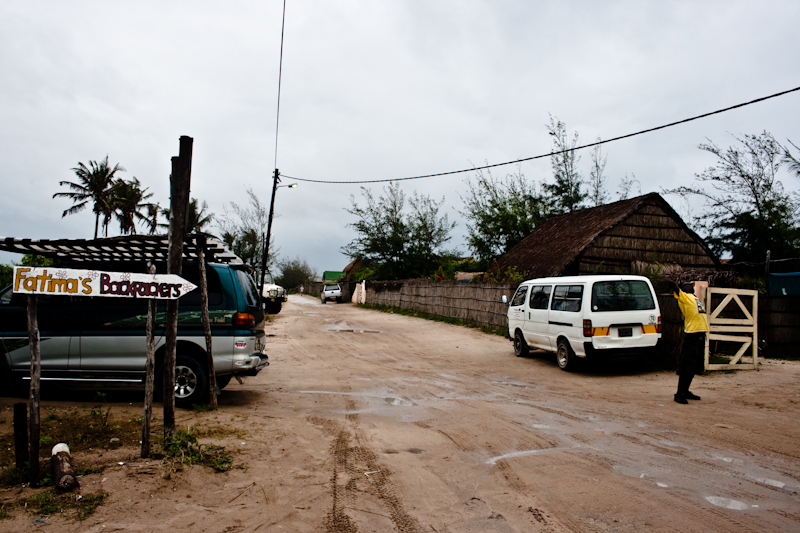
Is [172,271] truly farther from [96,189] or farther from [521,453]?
[96,189]

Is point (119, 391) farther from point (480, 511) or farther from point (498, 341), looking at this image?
point (498, 341)

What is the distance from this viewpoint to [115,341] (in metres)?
7.15

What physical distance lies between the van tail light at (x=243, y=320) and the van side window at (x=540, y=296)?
21.2ft

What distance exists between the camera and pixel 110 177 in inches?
1671

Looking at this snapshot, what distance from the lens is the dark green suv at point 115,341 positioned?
23.4ft

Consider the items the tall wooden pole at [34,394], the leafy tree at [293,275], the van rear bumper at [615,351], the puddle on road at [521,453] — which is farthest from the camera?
the leafy tree at [293,275]

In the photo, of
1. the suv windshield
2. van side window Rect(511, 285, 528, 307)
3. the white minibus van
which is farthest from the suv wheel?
van side window Rect(511, 285, 528, 307)

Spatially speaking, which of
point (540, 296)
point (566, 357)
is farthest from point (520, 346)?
point (566, 357)

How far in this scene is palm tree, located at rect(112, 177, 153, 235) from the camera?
42.8 m

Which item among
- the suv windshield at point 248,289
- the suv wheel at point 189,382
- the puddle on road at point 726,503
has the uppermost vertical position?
the suv windshield at point 248,289

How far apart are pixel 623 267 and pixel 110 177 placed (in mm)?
38433

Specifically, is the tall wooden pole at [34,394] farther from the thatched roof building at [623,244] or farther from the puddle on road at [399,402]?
the thatched roof building at [623,244]

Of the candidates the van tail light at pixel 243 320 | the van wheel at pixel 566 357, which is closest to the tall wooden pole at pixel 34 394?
the van tail light at pixel 243 320

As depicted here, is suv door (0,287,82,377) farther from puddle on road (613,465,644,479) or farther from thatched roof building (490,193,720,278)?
thatched roof building (490,193,720,278)
